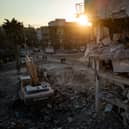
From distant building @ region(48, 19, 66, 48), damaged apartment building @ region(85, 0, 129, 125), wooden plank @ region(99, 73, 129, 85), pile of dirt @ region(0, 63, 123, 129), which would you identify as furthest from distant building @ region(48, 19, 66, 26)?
wooden plank @ region(99, 73, 129, 85)

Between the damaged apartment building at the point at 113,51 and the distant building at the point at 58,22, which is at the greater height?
the distant building at the point at 58,22

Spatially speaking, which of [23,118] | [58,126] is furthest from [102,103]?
[23,118]

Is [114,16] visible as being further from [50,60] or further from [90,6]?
[50,60]

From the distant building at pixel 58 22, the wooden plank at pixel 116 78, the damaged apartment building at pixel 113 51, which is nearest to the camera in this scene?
the damaged apartment building at pixel 113 51

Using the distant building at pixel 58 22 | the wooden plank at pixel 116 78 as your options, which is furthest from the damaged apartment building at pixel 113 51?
the distant building at pixel 58 22

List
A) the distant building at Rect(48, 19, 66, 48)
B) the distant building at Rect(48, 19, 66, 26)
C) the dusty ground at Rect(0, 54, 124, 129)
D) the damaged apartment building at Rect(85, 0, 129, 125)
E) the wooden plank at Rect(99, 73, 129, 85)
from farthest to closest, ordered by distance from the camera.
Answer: the distant building at Rect(48, 19, 66, 48) < the distant building at Rect(48, 19, 66, 26) < the dusty ground at Rect(0, 54, 124, 129) < the wooden plank at Rect(99, 73, 129, 85) < the damaged apartment building at Rect(85, 0, 129, 125)

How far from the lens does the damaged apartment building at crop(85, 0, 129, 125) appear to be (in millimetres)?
5629

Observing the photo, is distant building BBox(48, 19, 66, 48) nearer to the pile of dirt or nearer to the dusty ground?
the dusty ground

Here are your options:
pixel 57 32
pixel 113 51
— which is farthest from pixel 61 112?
pixel 57 32

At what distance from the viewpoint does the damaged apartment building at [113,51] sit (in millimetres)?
5629

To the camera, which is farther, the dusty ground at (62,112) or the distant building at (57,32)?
the distant building at (57,32)

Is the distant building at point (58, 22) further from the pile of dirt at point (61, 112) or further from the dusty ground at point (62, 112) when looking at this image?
the pile of dirt at point (61, 112)

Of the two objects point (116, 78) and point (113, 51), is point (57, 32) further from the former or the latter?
point (113, 51)

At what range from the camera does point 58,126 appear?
8.45m
